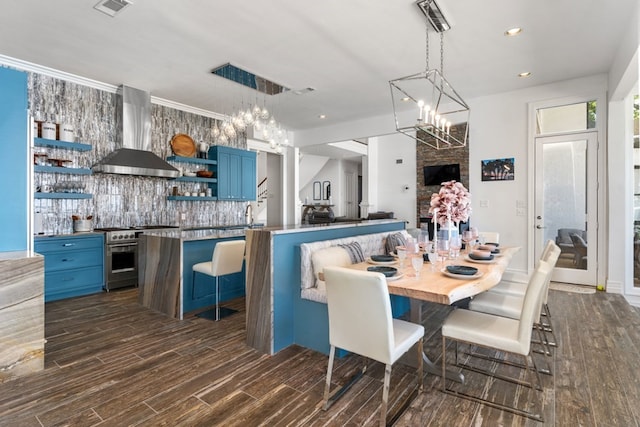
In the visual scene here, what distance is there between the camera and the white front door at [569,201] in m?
4.70

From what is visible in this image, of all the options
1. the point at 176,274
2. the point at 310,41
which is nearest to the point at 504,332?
the point at 176,274

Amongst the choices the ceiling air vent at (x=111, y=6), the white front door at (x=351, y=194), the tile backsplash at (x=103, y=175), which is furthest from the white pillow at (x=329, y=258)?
the white front door at (x=351, y=194)

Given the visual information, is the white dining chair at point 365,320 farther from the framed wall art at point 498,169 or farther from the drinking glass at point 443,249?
the framed wall art at point 498,169

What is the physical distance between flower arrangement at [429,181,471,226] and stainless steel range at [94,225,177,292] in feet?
13.7

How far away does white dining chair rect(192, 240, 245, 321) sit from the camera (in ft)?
11.1

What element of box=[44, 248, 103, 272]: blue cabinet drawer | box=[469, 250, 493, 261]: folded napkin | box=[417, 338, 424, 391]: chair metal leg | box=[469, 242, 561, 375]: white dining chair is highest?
box=[469, 250, 493, 261]: folded napkin

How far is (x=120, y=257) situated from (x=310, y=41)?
386cm

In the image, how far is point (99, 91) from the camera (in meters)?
4.92

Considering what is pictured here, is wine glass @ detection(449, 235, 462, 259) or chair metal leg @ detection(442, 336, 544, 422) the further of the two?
wine glass @ detection(449, 235, 462, 259)

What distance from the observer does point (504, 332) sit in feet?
6.47

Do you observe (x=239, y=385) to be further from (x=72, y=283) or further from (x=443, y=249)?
(x=72, y=283)

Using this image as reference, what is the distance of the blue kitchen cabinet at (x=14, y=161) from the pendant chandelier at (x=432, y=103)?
2.98 meters

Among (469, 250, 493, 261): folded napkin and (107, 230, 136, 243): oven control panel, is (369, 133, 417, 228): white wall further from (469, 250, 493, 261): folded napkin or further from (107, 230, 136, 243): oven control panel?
(107, 230, 136, 243): oven control panel

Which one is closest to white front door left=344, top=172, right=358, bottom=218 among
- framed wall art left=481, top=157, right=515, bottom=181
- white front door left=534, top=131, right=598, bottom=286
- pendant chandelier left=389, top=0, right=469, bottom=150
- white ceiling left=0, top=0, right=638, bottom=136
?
pendant chandelier left=389, top=0, right=469, bottom=150
